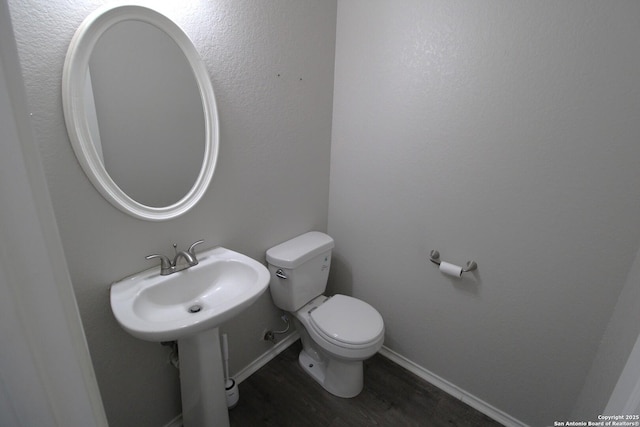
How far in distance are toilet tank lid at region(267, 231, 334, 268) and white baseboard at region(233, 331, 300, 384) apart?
2.12ft

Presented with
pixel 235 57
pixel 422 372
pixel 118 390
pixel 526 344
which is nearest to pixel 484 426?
pixel 422 372

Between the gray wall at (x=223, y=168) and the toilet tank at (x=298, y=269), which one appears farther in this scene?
the toilet tank at (x=298, y=269)

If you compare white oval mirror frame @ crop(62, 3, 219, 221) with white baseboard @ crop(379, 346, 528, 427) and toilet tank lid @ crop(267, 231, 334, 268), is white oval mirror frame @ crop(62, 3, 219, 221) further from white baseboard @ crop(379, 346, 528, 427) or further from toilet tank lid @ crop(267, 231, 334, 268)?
white baseboard @ crop(379, 346, 528, 427)

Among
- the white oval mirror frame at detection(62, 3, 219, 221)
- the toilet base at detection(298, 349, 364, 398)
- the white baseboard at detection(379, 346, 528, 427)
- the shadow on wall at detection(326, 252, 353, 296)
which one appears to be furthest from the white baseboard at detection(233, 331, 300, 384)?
the white oval mirror frame at detection(62, 3, 219, 221)

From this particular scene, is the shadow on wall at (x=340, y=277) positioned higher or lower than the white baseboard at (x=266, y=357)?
higher

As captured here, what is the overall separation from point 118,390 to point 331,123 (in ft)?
5.49

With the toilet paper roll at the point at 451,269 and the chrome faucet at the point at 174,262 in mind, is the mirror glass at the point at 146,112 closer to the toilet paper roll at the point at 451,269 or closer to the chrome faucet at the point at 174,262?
the chrome faucet at the point at 174,262

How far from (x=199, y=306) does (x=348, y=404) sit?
98 cm

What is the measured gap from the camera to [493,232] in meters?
1.27

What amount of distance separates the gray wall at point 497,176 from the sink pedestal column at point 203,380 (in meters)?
1.02

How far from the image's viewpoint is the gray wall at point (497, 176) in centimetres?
99

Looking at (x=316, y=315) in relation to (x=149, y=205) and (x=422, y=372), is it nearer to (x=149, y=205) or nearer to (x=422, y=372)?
(x=422, y=372)

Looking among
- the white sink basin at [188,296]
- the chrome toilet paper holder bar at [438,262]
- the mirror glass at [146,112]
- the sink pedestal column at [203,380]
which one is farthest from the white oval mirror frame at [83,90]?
the chrome toilet paper holder bar at [438,262]

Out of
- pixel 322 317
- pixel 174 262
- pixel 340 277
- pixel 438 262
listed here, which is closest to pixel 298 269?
pixel 322 317
